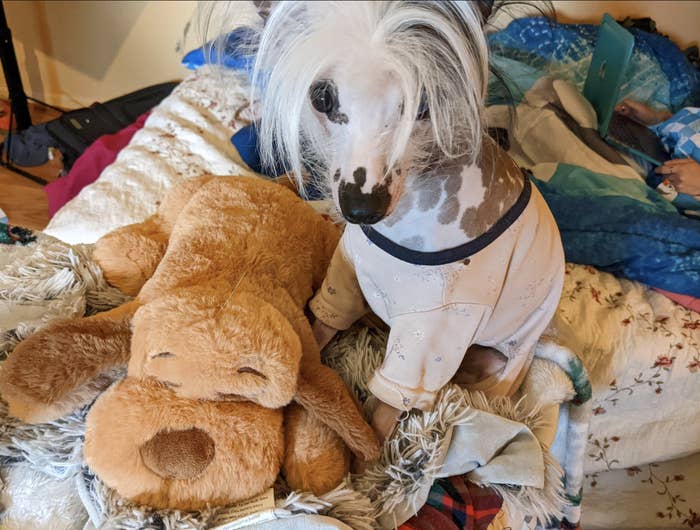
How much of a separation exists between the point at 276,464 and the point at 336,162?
35cm

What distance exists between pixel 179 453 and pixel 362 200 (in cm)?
33

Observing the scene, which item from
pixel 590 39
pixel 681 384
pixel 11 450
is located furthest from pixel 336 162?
pixel 590 39

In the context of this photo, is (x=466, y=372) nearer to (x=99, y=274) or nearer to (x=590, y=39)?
(x=99, y=274)

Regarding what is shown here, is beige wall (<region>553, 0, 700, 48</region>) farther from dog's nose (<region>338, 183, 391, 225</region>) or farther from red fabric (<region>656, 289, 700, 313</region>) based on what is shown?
dog's nose (<region>338, 183, 391, 225</region>)

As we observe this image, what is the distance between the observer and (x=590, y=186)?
129 cm

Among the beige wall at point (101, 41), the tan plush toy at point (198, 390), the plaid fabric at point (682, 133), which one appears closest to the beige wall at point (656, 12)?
the beige wall at point (101, 41)

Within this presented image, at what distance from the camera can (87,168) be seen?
1.54 meters

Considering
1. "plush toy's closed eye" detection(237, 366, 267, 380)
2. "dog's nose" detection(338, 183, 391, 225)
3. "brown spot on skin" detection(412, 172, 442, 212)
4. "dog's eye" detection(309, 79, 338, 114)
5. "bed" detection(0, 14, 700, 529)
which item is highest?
"dog's eye" detection(309, 79, 338, 114)

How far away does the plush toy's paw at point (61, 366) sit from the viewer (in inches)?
24.3

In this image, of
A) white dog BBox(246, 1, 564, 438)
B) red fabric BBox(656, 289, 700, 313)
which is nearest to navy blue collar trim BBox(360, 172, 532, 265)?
white dog BBox(246, 1, 564, 438)

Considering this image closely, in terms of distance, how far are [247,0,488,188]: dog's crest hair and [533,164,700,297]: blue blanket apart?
0.63 m

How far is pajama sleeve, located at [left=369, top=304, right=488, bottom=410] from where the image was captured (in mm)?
672

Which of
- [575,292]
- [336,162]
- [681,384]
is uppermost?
[336,162]

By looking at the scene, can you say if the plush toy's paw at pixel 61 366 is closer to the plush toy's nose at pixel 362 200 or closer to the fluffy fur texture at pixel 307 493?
the fluffy fur texture at pixel 307 493
